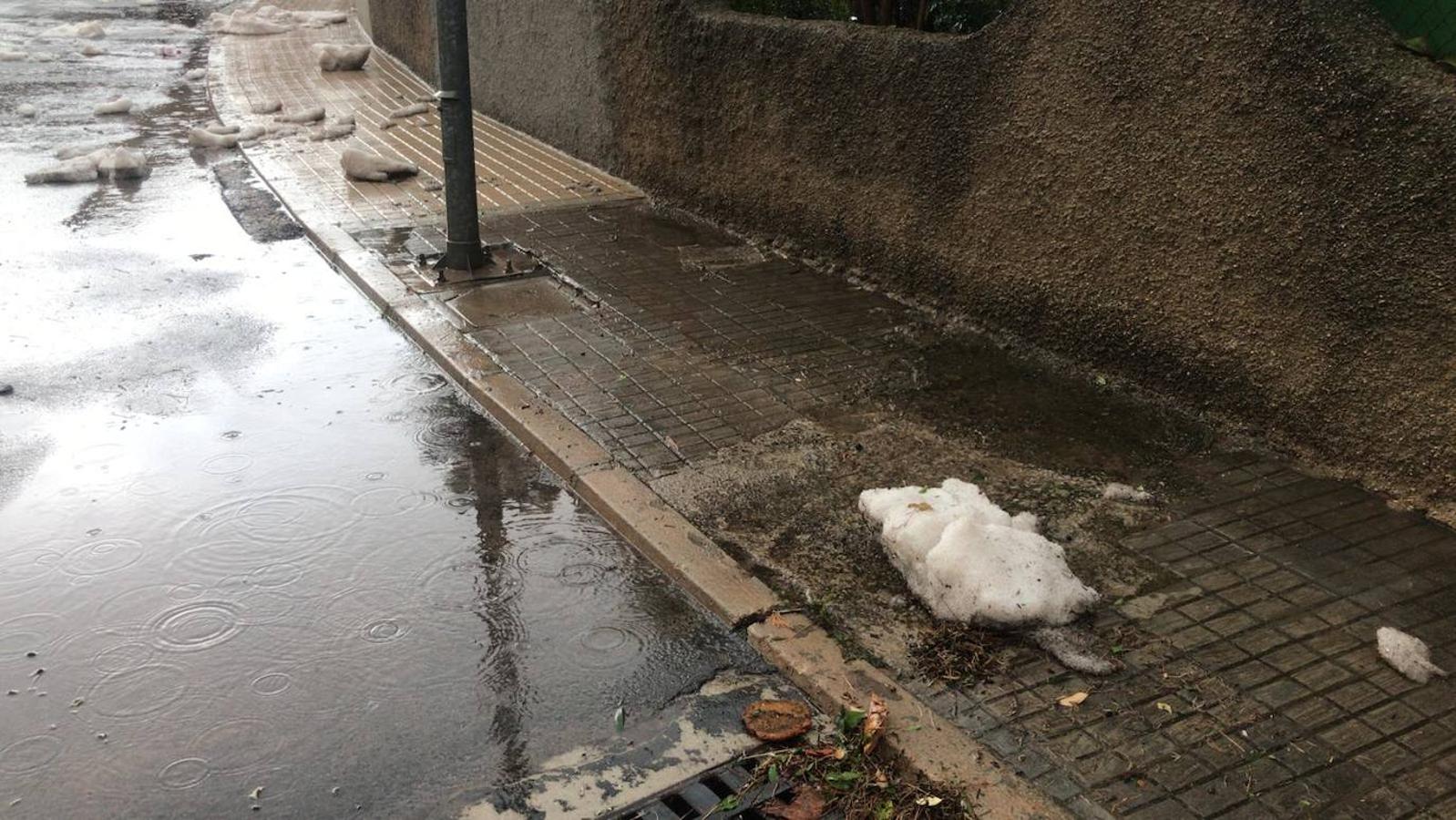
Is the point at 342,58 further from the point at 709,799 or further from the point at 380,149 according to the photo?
the point at 709,799

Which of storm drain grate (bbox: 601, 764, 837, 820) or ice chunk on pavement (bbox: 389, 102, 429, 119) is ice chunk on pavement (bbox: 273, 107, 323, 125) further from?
storm drain grate (bbox: 601, 764, 837, 820)

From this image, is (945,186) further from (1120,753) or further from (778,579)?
(1120,753)

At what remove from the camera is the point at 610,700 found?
3.83 m

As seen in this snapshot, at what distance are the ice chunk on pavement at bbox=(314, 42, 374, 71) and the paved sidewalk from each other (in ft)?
23.8

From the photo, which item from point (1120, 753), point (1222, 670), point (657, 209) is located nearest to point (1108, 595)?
point (1222, 670)

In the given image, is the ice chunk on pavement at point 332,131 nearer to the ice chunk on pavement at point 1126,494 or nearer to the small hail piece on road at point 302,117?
the small hail piece on road at point 302,117

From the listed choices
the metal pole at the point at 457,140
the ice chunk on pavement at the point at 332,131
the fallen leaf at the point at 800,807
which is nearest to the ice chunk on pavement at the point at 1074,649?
the fallen leaf at the point at 800,807

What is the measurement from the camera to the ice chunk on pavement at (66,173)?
10.3 metres

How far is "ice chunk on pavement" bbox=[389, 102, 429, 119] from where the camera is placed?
42.4 feet

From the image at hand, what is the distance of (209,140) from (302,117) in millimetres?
1226

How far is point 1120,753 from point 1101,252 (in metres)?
3.20

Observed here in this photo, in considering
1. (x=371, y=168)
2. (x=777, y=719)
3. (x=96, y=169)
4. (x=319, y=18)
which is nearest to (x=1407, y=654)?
(x=777, y=719)

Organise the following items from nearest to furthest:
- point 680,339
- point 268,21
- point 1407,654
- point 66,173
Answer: point 1407,654 → point 680,339 → point 66,173 → point 268,21

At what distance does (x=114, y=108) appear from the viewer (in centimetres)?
1350
